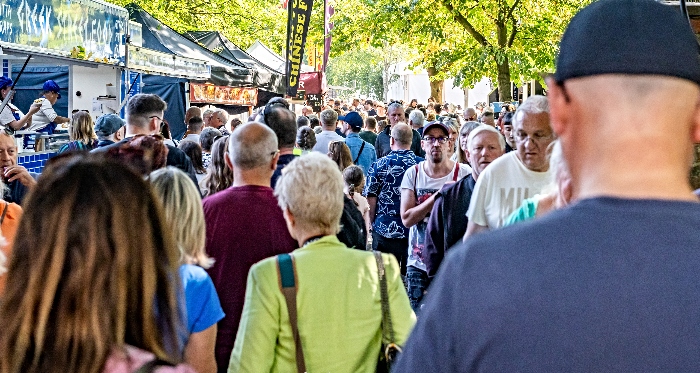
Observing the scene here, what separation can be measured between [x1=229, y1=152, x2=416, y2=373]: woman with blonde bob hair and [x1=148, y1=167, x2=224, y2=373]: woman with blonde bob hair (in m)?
0.19

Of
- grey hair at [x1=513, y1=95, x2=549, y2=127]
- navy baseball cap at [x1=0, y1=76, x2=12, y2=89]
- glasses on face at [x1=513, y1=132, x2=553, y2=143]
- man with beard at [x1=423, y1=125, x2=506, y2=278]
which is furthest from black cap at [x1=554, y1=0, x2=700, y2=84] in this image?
navy baseball cap at [x1=0, y1=76, x2=12, y2=89]

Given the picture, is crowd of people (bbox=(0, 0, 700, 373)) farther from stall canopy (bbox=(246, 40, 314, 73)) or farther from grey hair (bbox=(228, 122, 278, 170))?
stall canopy (bbox=(246, 40, 314, 73))

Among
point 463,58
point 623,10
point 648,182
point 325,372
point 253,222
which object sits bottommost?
point 325,372

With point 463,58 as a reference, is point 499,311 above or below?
below

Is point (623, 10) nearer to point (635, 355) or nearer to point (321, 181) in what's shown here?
point (635, 355)

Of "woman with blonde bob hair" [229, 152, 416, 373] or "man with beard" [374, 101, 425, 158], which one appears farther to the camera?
"man with beard" [374, 101, 425, 158]

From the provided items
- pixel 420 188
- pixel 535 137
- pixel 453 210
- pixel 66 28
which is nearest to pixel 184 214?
pixel 535 137

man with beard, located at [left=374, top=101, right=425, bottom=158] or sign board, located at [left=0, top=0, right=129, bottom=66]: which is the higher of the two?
sign board, located at [left=0, top=0, right=129, bottom=66]

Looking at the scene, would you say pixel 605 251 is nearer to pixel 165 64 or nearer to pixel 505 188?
pixel 505 188

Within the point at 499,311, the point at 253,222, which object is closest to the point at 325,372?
the point at 253,222

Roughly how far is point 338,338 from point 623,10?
2276mm

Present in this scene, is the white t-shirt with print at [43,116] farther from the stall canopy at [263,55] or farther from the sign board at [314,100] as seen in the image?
the stall canopy at [263,55]

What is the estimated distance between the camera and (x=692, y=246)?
57.8 inches

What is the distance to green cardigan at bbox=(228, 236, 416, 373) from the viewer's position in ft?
11.6
